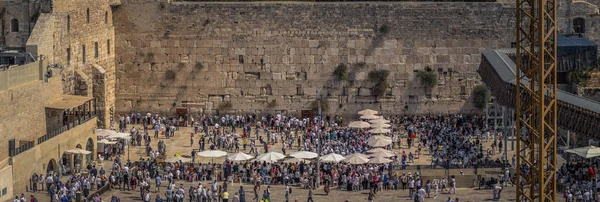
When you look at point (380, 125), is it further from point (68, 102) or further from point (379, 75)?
point (68, 102)

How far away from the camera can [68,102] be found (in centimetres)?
8556

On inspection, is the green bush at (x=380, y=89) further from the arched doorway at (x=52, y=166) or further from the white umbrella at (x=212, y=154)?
the arched doorway at (x=52, y=166)

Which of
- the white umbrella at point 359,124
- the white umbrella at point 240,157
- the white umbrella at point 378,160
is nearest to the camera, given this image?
the white umbrella at point 378,160

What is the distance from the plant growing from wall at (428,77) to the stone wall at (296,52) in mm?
312

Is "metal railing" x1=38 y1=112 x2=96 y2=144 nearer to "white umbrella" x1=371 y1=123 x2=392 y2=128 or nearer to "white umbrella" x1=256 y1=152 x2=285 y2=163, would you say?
"white umbrella" x1=256 y1=152 x2=285 y2=163

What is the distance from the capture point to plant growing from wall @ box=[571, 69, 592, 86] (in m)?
93.6

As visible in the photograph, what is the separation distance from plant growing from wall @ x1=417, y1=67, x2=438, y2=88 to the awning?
780 inches

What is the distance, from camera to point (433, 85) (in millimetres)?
96750

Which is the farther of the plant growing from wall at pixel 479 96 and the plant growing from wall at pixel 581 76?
the plant growing from wall at pixel 479 96

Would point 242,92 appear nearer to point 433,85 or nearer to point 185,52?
point 185,52

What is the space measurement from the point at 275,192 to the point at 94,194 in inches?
330

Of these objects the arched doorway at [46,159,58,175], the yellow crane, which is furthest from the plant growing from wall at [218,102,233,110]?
the yellow crane

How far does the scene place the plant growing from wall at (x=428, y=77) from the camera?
9638cm

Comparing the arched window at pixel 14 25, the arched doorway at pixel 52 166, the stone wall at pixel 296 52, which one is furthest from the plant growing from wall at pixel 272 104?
the arched doorway at pixel 52 166
